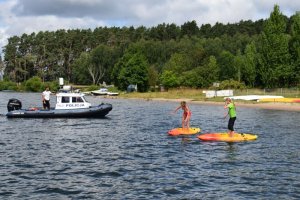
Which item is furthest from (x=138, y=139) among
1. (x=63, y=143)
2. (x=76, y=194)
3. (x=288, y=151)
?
(x=76, y=194)

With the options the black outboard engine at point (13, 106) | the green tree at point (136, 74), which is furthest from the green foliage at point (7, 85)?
the black outboard engine at point (13, 106)

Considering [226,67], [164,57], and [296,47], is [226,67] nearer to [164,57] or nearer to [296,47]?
[296,47]

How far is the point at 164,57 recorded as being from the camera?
15675 centimetres

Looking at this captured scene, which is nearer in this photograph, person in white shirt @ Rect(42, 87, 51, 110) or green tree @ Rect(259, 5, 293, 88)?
person in white shirt @ Rect(42, 87, 51, 110)

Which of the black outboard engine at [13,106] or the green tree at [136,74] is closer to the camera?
the black outboard engine at [13,106]

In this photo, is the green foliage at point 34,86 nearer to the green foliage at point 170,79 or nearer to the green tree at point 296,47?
the green foliage at point 170,79

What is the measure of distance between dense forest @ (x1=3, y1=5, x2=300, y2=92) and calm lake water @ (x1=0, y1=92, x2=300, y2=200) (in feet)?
192

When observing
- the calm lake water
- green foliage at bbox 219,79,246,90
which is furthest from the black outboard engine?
green foliage at bbox 219,79,246,90

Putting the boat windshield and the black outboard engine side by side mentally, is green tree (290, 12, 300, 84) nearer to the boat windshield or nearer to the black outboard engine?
the boat windshield

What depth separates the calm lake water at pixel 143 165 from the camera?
18.0 meters

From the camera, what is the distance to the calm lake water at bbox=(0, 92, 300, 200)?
1802 cm

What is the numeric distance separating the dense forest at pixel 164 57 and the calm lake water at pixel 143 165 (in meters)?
58.4

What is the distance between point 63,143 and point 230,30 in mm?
176623

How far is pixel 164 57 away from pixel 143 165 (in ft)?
443
